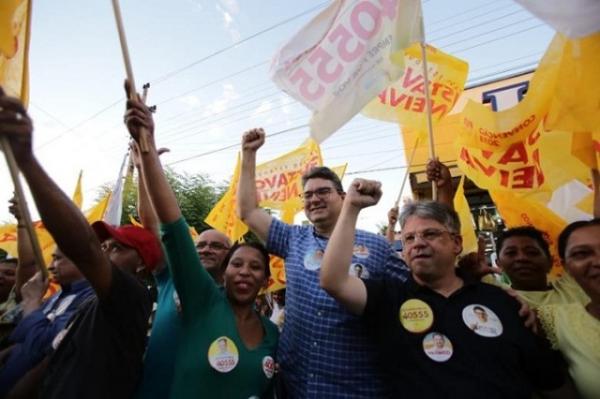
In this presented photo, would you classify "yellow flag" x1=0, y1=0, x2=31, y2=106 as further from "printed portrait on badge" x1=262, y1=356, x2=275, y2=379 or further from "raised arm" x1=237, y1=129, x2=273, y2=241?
"printed portrait on badge" x1=262, y1=356, x2=275, y2=379

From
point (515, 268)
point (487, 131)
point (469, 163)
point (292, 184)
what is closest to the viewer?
point (515, 268)

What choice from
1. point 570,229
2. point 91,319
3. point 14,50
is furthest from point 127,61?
point 570,229

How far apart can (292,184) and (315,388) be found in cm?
418

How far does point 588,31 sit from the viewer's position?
196 centimetres

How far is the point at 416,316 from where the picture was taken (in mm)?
1790

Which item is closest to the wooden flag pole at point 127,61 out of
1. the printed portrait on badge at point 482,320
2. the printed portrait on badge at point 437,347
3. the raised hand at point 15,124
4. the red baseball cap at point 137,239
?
the raised hand at point 15,124

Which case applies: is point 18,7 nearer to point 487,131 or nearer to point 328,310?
point 328,310

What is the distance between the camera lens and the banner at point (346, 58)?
2.71m

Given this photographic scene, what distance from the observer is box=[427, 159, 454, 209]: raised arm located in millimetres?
2912

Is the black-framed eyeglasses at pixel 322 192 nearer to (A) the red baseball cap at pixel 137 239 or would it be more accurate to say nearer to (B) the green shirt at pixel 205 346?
(B) the green shirt at pixel 205 346

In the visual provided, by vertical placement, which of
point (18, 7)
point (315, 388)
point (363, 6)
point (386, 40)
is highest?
point (363, 6)

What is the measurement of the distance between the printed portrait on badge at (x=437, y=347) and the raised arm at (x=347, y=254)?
315 millimetres

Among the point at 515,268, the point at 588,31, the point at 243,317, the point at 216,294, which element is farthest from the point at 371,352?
the point at 588,31

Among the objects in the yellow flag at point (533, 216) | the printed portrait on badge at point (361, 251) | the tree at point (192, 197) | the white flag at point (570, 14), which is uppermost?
A: the tree at point (192, 197)
